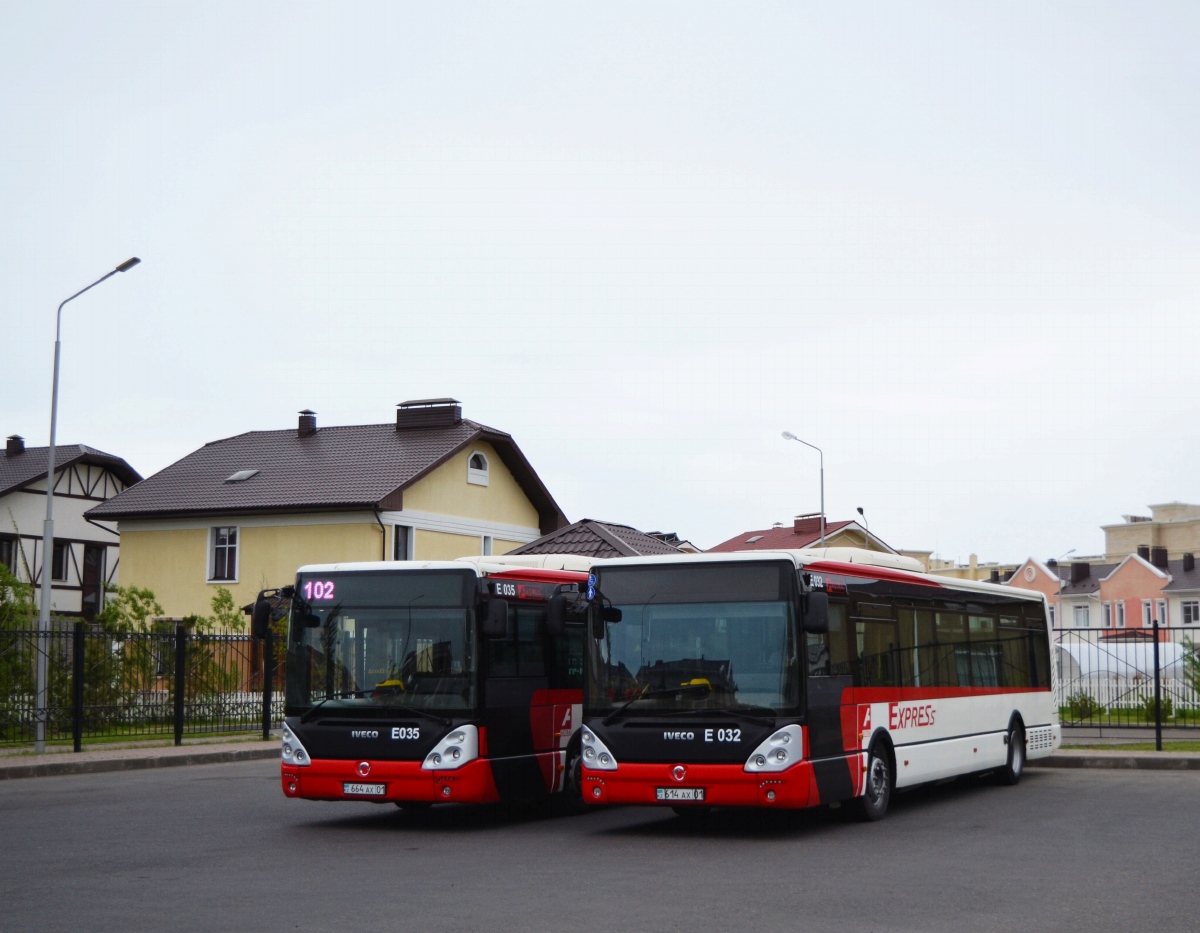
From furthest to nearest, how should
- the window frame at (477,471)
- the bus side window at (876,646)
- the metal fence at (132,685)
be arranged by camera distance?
the window frame at (477,471)
the metal fence at (132,685)
the bus side window at (876,646)

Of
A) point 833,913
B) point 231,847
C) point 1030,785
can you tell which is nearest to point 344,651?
point 231,847

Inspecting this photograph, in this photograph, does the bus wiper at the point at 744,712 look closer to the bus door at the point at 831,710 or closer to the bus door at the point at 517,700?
the bus door at the point at 831,710

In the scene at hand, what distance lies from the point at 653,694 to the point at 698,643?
0.61 metres

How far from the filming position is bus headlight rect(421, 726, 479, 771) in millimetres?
13914

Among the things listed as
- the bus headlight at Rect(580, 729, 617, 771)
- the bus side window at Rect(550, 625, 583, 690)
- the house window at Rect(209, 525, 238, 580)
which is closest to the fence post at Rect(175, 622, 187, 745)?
the bus side window at Rect(550, 625, 583, 690)

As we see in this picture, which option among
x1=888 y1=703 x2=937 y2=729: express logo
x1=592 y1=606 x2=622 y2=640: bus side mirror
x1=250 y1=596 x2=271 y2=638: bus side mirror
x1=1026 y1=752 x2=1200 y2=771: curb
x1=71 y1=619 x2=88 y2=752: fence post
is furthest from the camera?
x1=71 y1=619 x2=88 y2=752: fence post

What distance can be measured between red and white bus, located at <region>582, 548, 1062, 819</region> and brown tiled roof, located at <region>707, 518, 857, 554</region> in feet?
147

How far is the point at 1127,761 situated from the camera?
21.5 metres

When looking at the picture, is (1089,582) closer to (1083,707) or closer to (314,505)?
(314,505)

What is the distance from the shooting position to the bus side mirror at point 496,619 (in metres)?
14.0

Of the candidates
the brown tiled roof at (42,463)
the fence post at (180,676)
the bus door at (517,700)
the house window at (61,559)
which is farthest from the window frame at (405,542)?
the bus door at (517,700)

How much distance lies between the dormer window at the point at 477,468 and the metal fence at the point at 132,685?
18.3 m

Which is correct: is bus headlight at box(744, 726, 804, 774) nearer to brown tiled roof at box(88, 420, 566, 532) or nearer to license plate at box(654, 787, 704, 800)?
license plate at box(654, 787, 704, 800)

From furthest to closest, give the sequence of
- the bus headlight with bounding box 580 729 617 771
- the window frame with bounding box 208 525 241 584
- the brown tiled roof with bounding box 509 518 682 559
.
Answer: the window frame with bounding box 208 525 241 584 → the brown tiled roof with bounding box 509 518 682 559 → the bus headlight with bounding box 580 729 617 771
